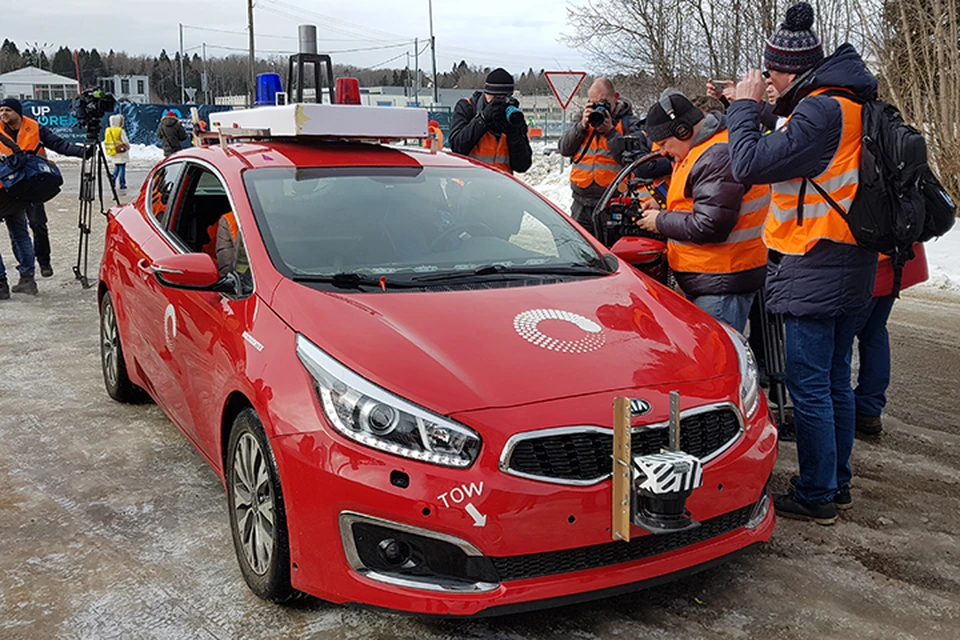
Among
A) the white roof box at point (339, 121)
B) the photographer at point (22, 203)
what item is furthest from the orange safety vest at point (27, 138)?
the white roof box at point (339, 121)

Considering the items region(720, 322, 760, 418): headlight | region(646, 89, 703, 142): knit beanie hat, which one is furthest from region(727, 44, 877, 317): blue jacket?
region(646, 89, 703, 142): knit beanie hat

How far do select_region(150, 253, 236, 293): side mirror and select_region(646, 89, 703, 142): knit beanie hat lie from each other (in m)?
2.04

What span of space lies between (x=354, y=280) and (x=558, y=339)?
0.80 meters

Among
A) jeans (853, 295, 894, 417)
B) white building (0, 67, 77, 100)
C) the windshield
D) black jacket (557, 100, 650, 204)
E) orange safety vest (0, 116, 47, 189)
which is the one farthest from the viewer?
white building (0, 67, 77, 100)

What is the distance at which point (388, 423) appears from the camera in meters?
2.64

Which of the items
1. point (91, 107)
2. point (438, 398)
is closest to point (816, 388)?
point (438, 398)

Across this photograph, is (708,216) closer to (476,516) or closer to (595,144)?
(476,516)

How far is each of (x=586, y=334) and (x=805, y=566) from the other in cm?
122

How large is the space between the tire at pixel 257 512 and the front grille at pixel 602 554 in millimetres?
723

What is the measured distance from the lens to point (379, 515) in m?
2.59

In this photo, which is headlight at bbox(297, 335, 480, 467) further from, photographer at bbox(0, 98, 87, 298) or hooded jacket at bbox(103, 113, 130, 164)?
hooded jacket at bbox(103, 113, 130, 164)

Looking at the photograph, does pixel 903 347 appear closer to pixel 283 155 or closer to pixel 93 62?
pixel 283 155

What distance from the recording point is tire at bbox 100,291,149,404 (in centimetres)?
517

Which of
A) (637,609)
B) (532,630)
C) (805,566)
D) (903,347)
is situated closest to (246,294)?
(532,630)
